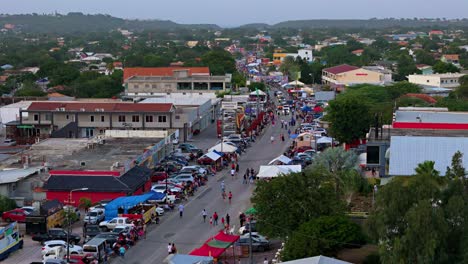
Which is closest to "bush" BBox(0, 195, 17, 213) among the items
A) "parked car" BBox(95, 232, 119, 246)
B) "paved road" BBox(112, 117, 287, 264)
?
"parked car" BBox(95, 232, 119, 246)

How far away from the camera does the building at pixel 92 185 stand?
2247 cm

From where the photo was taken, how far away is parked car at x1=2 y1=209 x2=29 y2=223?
65.5 feet

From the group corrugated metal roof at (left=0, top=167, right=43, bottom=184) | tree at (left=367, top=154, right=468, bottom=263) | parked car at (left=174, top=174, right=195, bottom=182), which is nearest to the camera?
tree at (left=367, top=154, right=468, bottom=263)

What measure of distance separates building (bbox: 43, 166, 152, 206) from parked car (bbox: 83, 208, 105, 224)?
1.78 meters

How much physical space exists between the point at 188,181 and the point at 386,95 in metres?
21.4

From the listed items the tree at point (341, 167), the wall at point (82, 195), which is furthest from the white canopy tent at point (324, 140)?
the wall at point (82, 195)

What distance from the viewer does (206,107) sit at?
38.2 m

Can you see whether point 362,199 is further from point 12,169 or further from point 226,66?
point 226,66

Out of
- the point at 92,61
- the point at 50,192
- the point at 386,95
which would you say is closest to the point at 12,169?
the point at 50,192

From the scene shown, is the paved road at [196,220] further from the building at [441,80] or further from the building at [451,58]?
the building at [451,58]

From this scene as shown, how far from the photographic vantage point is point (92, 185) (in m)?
22.6

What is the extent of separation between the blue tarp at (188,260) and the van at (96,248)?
1.93 meters

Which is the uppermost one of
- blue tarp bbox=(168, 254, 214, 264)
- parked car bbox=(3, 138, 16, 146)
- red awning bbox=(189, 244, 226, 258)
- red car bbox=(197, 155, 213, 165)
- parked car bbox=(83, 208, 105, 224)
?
blue tarp bbox=(168, 254, 214, 264)

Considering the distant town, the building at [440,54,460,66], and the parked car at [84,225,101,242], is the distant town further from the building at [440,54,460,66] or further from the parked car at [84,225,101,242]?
the building at [440,54,460,66]
